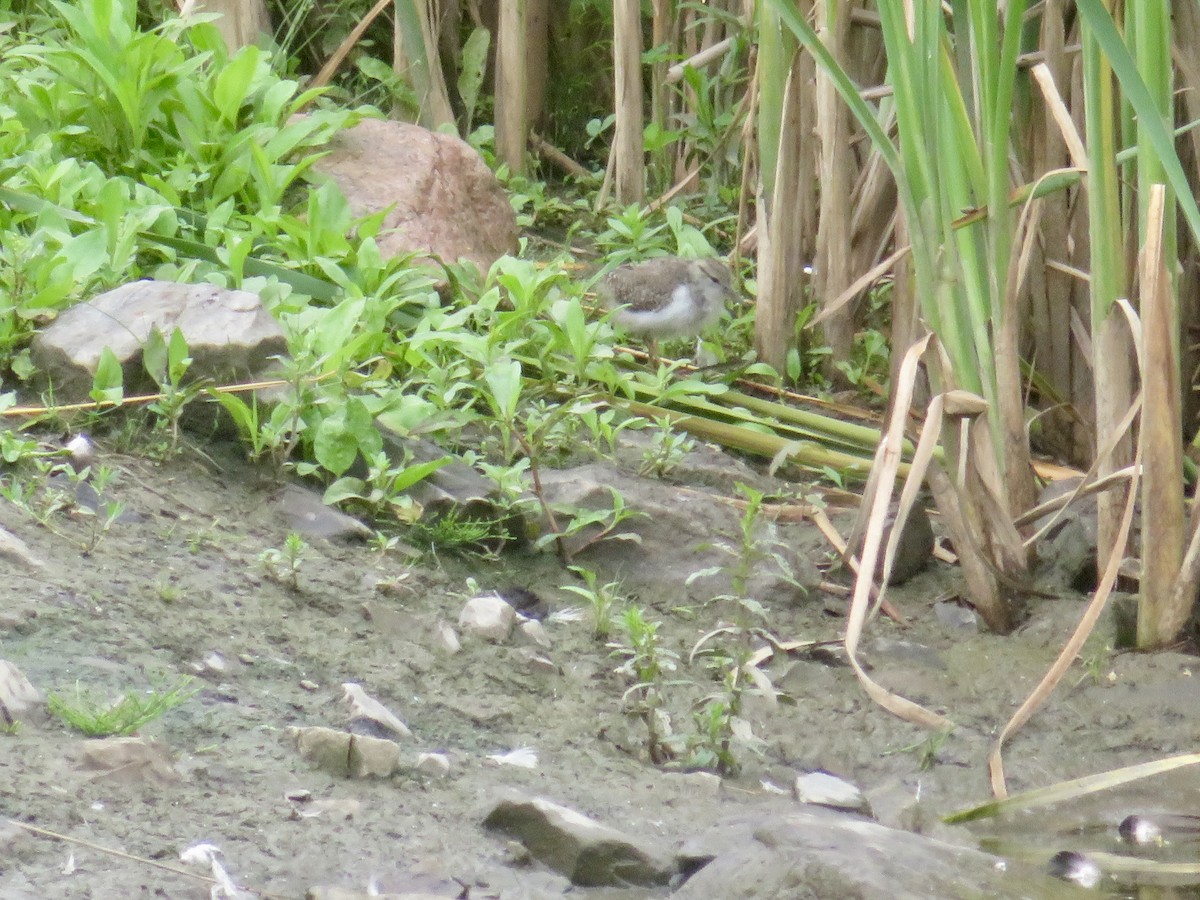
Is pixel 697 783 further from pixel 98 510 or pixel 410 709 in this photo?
pixel 98 510

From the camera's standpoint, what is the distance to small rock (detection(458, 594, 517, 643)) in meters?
3.35

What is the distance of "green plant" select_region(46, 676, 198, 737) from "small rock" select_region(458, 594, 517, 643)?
85 centimetres

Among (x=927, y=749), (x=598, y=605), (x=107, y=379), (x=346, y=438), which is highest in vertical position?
(x=107, y=379)

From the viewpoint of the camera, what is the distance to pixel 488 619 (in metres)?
3.36

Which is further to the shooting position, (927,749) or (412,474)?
(412,474)

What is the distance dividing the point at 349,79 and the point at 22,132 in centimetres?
262

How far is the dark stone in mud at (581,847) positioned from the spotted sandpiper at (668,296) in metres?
2.98

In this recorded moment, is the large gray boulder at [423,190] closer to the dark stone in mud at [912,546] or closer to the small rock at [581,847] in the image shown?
the dark stone in mud at [912,546]

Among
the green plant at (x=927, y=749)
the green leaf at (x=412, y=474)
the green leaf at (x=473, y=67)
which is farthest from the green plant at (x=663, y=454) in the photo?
the green leaf at (x=473, y=67)

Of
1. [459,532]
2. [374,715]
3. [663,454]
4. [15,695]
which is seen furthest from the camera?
[663,454]

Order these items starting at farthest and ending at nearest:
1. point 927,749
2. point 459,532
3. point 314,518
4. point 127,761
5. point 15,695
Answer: point 459,532 → point 314,518 → point 927,749 → point 15,695 → point 127,761

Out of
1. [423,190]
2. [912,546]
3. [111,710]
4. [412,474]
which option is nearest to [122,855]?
[111,710]

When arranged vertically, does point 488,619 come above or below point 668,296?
below

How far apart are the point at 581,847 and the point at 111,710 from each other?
2.69 feet
